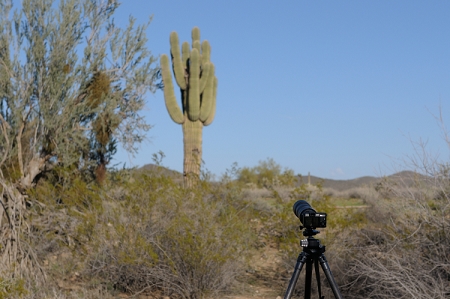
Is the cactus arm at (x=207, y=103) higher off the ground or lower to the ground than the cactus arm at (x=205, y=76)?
lower

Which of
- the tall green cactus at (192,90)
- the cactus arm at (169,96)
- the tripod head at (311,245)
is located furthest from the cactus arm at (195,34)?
the tripod head at (311,245)

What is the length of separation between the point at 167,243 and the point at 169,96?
311 inches

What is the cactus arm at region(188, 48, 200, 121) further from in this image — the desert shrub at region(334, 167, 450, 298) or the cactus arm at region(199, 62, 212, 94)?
the desert shrub at region(334, 167, 450, 298)

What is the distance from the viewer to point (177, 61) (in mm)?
15469

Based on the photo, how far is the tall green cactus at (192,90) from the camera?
1508 centimetres

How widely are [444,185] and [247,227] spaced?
2.99 meters

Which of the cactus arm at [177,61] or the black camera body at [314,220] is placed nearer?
the black camera body at [314,220]

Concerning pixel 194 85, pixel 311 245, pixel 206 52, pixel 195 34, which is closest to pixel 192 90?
pixel 194 85

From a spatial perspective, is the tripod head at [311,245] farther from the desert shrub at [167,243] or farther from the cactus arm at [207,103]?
the cactus arm at [207,103]

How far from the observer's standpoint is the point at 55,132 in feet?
33.2

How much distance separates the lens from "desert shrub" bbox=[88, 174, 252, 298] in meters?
7.50

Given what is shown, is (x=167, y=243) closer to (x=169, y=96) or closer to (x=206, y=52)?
(x=169, y=96)

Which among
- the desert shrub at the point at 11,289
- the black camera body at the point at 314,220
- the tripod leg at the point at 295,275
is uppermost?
the black camera body at the point at 314,220

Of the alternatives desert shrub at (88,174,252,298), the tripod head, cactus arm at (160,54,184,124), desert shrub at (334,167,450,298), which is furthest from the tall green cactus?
the tripod head
